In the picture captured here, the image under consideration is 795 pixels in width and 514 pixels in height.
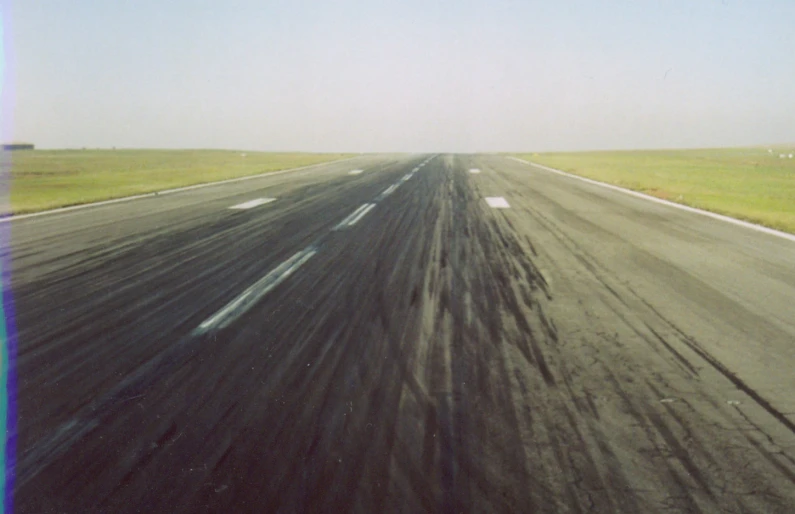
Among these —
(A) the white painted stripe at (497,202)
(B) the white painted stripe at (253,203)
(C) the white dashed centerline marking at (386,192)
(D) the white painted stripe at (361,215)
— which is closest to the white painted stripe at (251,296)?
(D) the white painted stripe at (361,215)

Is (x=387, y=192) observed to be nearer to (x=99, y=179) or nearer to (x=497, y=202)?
(x=497, y=202)

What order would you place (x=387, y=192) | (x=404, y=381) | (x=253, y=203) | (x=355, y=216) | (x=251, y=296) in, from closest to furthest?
(x=404, y=381) < (x=251, y=296) < (x=355, y=216) < (x=253, y=203) < (x=387, y=192)

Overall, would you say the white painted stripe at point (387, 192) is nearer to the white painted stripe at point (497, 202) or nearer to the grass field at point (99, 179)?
the white painted stripe at point (497, 202)

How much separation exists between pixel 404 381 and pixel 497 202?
11.6 meters

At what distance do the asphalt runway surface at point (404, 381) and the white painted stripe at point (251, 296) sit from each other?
1.5 inches

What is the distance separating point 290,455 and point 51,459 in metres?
1.16

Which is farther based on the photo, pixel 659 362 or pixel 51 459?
pixel 659 362

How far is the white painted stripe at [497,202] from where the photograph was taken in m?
13.4

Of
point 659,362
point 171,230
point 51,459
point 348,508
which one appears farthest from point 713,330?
point 171,230

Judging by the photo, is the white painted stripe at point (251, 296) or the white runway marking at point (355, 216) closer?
the white painted stripe at point (251, 296)

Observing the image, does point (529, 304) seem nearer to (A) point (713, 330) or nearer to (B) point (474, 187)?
(A) point (713, 330)

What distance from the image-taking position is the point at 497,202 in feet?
47.2

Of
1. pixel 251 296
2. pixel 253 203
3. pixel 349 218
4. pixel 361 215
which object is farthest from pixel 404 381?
pixel 253 203

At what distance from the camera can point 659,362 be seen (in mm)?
3695
